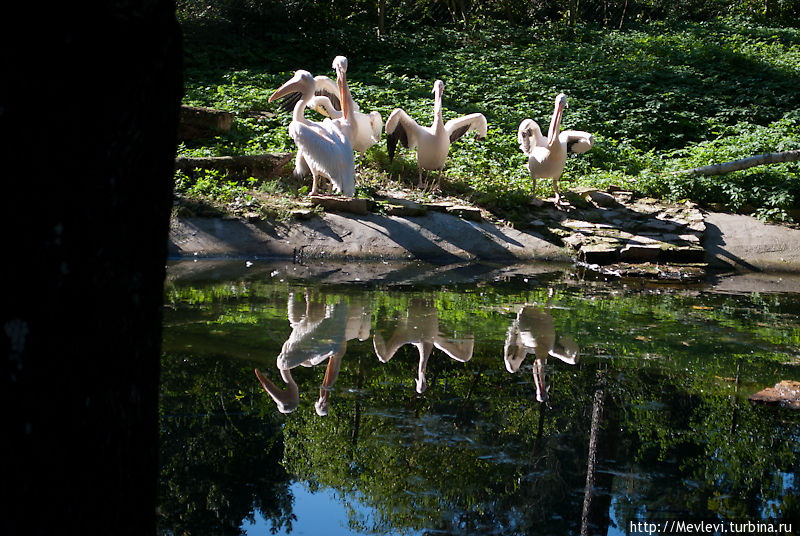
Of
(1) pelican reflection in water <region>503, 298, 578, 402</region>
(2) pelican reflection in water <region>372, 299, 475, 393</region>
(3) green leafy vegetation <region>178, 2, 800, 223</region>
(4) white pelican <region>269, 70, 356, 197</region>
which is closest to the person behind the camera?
(1) pelican reflection in water <region>503, 298, 578, 402</region>

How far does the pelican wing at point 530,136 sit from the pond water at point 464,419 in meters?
4.92

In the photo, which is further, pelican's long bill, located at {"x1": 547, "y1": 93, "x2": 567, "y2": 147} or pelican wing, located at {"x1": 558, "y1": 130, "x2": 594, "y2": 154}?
pelican wing, located at {"x1": 558, "y1": 130, "x2": 594, "y2": 154}

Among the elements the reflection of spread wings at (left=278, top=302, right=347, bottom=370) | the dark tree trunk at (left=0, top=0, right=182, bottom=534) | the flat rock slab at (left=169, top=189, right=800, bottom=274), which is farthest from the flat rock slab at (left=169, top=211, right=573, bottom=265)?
the dark tree trunk at (left=0, top=0, right=182, bottom=534)

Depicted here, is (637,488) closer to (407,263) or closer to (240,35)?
(407,263)

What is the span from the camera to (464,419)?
3.62 metres

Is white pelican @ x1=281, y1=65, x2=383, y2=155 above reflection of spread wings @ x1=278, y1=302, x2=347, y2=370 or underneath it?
above

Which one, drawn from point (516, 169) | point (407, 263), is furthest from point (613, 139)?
point (407, 263)

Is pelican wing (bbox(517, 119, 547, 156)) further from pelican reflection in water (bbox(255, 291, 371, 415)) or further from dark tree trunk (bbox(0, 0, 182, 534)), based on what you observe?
dark tree trunk (bbox(0, 0, 182, 534))

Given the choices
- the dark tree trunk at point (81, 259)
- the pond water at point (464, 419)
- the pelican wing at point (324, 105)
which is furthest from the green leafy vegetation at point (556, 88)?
the dark tree trunk at point (81, 259)

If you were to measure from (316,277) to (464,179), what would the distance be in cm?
465

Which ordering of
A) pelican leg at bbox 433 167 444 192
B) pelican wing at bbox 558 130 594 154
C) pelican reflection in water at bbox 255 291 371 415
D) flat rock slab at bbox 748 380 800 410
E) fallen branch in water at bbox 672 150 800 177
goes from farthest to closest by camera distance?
pelican leg at bbox 433 167 444 192 → pelican wing at bbox 558 130 594 154 → fallen branch in water at bbox 672 150 800 177 → flat rock slab at bbox 748 380 800 410 → pelican reflection in water at bbox 255 291 371 415

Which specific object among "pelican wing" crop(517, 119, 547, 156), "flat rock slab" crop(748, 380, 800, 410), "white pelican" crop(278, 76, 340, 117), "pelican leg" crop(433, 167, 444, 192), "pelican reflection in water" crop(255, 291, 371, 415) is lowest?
"pelican reflection in water" crop(255, 291, 371, 415)

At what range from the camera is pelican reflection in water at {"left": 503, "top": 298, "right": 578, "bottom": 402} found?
14.8 feet

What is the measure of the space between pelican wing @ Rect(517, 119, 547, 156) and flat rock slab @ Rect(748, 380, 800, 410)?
7.01 metres
